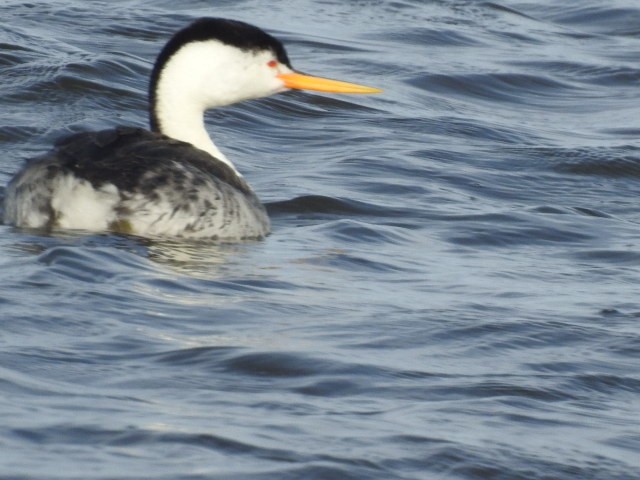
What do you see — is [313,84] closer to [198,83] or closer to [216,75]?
[216,75]

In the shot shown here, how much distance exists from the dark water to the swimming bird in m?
0.12

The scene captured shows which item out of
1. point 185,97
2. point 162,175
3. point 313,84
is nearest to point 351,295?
point 162,175

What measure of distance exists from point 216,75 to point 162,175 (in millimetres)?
1194

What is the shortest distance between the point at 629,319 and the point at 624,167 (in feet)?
13.8

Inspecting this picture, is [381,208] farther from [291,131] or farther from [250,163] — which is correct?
[291,131]

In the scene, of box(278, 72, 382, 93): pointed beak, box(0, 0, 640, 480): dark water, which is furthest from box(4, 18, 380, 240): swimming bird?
box(278, 72, 382, 93): pointed beak

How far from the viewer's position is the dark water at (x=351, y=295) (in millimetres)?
5406

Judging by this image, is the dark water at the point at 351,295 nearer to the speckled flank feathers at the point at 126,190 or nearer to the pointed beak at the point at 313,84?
the speckled flank feathers at the point at 126,190

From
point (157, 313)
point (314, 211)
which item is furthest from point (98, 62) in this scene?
point (157, 313)

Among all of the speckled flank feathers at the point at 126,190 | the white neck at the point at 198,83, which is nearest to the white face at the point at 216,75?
the white neck at the point at 198,83

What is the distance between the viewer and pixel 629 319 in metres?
7.33

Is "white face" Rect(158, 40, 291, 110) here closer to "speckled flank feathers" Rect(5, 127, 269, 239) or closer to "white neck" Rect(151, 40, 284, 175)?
"white neck" Rect(151, 40, 284, 175)

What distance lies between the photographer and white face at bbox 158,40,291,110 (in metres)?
8.99

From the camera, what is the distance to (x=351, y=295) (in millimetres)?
7566
